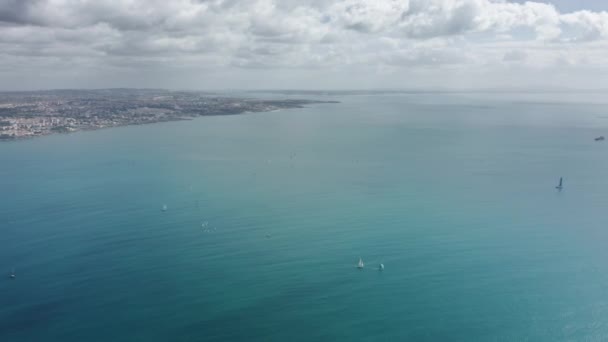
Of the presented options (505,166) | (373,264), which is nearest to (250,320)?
(373,264)

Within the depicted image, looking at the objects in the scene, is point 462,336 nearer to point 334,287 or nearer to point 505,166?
point 334,287

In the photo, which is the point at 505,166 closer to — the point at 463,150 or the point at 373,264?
the point at 463,150

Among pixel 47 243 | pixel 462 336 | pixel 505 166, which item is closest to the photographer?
pixel 462 336

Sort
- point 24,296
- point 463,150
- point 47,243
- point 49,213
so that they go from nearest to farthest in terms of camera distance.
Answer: point 24,296 → point 47,243 → point 49,213 → point 463,150

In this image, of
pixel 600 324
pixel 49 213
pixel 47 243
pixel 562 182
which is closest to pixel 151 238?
pixel 47 243

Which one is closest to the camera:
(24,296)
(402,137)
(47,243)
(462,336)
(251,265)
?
(462,336)

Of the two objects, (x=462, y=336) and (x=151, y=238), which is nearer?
(x=462, y=336)
